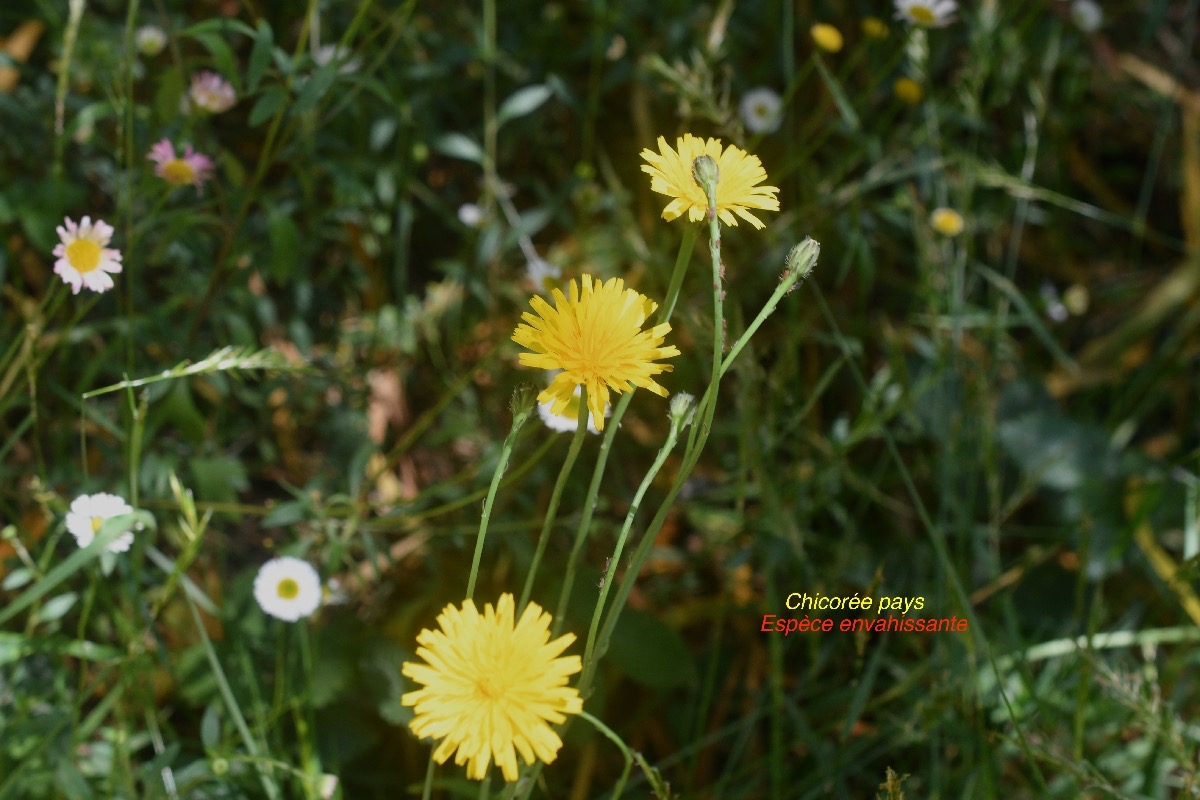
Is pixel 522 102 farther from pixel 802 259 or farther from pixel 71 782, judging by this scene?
pixel 71 782

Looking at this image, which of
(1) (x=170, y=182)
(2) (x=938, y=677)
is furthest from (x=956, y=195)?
(1) (x=170, y=182)

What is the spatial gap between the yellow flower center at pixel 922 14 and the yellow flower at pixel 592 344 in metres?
0.71

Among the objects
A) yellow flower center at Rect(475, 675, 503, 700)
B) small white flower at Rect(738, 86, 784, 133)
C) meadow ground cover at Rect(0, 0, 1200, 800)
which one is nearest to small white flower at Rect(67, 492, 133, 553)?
meadow ground cover at Rect(0, 0, 1200, 800)

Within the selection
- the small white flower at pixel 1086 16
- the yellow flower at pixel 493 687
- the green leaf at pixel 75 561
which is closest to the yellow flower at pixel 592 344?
the yellow flower at pixel 493 687

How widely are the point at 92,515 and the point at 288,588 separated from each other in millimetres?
184

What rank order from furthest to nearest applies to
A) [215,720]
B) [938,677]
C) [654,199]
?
[654,199] → [938,677] → [215,720]

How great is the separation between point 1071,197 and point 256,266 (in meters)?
1.20

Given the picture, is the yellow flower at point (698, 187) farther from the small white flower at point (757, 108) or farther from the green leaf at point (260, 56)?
the small white flower at point (757, 108)

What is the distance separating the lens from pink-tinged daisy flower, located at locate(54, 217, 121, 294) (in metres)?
0.82

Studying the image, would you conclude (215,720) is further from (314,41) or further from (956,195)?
(956,195)

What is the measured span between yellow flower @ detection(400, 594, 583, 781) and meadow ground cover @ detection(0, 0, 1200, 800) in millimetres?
119

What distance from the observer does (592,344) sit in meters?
0.60

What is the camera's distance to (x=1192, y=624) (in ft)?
3.98

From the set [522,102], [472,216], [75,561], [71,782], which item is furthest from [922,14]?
[71,782]
